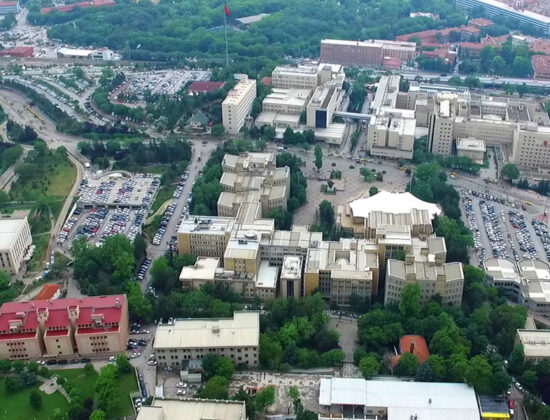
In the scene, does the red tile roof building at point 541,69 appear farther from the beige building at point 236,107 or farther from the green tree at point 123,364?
the green tree at point 123,364

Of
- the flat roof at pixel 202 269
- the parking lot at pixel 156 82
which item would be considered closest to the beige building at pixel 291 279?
the flat roof at pixel 202 269

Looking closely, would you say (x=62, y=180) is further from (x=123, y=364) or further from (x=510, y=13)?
(x=510, y=13)

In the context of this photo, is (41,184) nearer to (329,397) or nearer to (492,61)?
(329,397)

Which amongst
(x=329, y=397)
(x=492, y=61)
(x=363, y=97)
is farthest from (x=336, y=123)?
(x=329, y=397)

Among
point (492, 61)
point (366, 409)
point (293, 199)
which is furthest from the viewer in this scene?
point (492, 61)

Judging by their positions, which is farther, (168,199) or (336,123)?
(336,123)

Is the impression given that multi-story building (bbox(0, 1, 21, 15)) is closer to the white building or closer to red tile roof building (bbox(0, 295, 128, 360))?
red tile roof building (bbox(0, 295, 128, 360))
